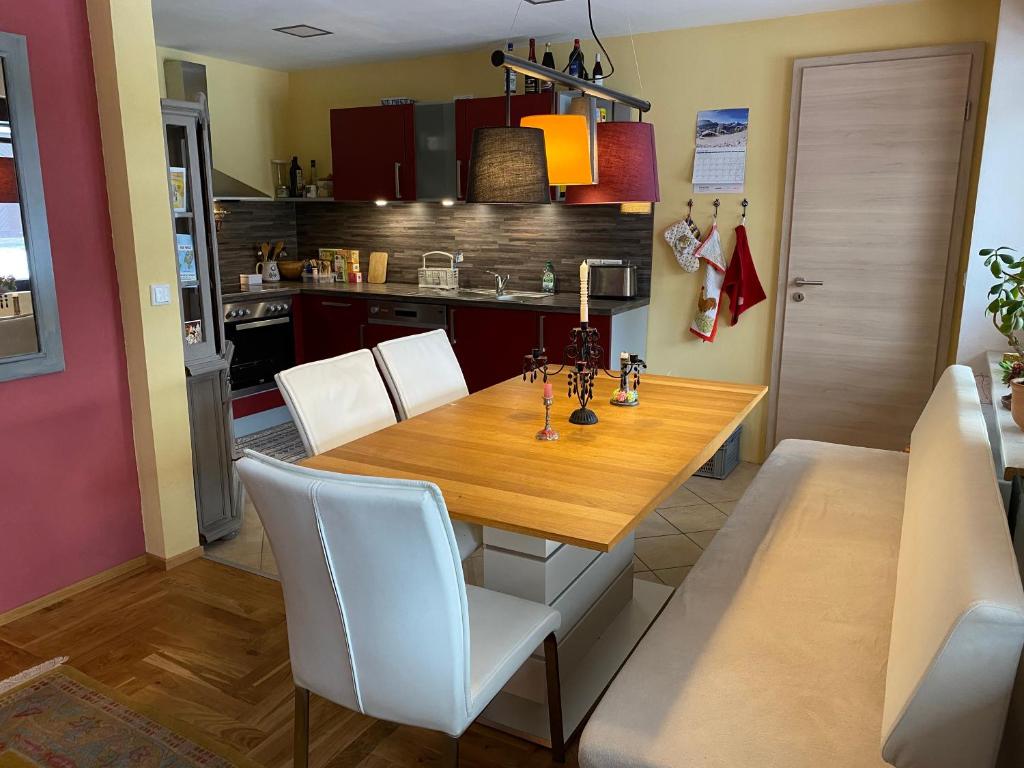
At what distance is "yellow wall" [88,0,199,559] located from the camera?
2.78 m

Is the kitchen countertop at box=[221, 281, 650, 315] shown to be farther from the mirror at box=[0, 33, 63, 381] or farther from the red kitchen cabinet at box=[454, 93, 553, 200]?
the mirror at box=[0, 33, 63, 381]

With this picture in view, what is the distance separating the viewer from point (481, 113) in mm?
4691

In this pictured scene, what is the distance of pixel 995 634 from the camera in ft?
3.85

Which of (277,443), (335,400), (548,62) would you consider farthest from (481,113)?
(335,400)

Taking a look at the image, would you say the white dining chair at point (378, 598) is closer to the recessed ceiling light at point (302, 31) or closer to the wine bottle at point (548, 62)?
the wine bottle at point (548, 62)

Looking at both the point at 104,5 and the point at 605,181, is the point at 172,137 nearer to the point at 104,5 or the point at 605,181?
the point at 104,5

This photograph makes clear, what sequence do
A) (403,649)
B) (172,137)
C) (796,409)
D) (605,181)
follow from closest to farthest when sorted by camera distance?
(403,649) < (605,181) < (172,137) < (796,409)

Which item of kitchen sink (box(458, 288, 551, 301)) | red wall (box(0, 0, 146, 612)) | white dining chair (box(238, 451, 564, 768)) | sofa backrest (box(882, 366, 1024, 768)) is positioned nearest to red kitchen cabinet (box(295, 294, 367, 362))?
kitchen sink (box(458, 288, 551, 301))

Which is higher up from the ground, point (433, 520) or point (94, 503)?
point (433, 520)

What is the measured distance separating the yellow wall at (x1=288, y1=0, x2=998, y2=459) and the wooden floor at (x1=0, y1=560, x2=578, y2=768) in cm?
279

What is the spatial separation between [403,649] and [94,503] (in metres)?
1.97

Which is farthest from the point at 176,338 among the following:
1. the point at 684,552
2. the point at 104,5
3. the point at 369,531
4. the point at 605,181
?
the point at 684,552

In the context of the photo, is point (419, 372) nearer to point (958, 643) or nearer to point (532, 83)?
point (958, 643)

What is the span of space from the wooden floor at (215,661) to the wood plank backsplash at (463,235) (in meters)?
2.77
